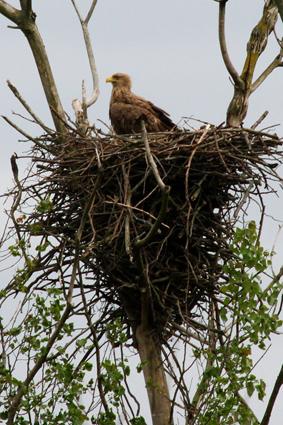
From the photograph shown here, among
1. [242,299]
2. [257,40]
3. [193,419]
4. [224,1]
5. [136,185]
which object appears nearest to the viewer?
[242,299]

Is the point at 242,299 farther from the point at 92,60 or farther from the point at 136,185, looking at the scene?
the point at 92,60

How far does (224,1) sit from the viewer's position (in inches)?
265

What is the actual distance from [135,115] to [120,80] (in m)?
1.16

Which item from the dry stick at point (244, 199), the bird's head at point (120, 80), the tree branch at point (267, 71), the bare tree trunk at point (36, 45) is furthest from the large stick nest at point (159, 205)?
the bird's head at point (120, 80)

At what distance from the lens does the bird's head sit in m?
8.45

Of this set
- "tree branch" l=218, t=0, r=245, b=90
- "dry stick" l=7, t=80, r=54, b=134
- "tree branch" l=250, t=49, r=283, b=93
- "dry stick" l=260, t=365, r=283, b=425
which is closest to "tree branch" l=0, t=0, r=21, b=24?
"dry stick" l=7, t=80, r=54, b=134

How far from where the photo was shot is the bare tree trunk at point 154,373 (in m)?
6.01

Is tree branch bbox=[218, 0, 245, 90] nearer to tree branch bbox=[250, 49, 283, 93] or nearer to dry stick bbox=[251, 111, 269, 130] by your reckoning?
tree branch bbox=[250, 49, 283, 93]

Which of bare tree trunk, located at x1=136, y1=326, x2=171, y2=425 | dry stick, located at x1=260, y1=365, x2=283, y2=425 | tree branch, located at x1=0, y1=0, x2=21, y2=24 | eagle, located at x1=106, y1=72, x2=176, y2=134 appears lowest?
dry stick, located at x1=260, y1=365, x2=283, y2=425

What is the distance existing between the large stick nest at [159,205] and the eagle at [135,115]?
1153mm

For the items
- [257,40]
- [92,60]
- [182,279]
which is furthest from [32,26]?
[182,279]

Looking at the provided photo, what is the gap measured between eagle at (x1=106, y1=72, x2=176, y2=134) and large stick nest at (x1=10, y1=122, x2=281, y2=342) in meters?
1.15

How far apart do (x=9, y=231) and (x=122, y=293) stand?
1.17m

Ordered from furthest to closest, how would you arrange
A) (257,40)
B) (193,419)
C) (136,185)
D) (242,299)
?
(257,40)
(136,185)
(193,419)
(242,299)
